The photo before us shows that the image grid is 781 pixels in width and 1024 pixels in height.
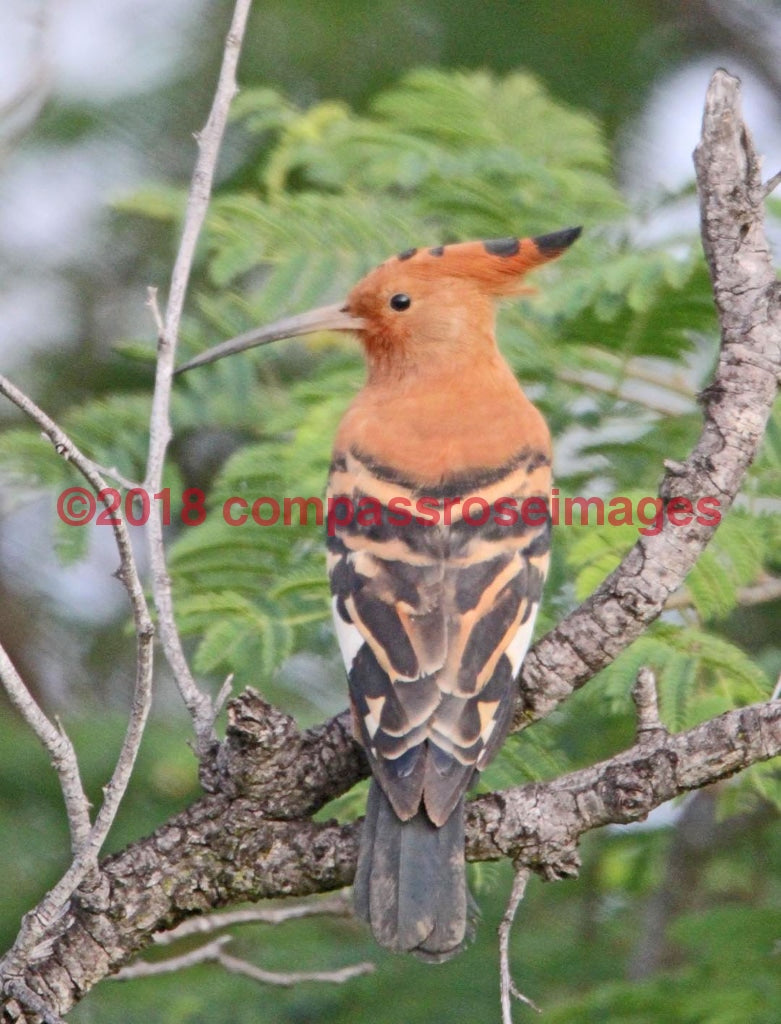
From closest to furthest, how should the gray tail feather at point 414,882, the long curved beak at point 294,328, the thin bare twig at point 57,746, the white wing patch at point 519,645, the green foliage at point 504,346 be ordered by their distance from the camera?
the thin bare twig at point 57,746
the gray tail feather at point 414,882
the white wing patch at point 519,645
the green foliage at point 504,346
the long curved beak at point 294,328

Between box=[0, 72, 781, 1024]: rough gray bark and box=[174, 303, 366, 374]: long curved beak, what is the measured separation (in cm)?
139

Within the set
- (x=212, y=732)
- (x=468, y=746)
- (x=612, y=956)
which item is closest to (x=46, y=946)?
(x=212, y=732)

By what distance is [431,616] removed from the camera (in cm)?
307

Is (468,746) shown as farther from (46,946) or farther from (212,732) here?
(46,946)

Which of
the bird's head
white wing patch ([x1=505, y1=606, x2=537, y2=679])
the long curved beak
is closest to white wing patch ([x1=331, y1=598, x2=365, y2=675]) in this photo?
white wing patch ([x1=505, y1=606, x2=537, y2=679])

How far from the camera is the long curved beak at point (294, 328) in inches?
157

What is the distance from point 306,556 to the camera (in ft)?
12.5

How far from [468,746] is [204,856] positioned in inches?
20.6

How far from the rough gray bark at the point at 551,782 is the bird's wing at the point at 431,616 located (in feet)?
0.30

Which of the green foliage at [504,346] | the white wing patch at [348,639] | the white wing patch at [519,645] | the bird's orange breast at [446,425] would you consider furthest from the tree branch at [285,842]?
the bird's orange breast at [446,425]

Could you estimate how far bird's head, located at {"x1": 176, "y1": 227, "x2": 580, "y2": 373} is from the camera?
4.05 meters

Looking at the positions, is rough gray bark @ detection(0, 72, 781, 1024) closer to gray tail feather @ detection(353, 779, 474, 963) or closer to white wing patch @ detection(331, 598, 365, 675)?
gray tail feather @ detection(353, 779, 474, 963)

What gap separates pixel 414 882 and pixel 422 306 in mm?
1851

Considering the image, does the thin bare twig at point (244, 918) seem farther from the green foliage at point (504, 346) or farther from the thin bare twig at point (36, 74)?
the thin bare twig at point (36, 74)
